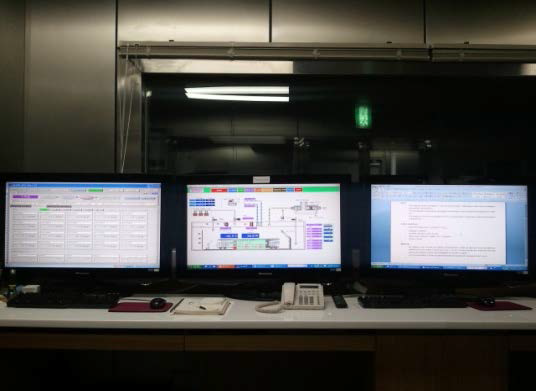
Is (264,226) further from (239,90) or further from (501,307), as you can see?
(501,307)

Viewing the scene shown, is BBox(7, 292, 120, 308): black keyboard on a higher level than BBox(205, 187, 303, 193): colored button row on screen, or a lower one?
lower

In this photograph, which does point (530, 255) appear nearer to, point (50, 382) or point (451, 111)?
→ point (451, 111)

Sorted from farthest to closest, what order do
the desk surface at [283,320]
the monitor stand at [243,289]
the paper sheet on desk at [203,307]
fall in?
the monitor stand at [243,289] → the paper sheet on desk at [203,307] → the desk surface at [283,320]

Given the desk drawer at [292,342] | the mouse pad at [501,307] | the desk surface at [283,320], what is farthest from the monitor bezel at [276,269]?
the mouse pad at [501,307]

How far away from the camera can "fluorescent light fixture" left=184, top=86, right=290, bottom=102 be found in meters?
2.04

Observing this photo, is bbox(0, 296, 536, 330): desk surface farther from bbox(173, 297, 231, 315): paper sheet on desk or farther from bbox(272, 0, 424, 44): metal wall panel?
bbox(272, 0, 424, 44): metal wall panel

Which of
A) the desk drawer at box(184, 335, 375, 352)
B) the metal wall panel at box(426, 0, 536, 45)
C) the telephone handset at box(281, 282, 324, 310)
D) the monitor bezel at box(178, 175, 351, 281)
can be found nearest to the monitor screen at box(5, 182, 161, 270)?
the monitor bezel at box(178, 175, 351, 281)

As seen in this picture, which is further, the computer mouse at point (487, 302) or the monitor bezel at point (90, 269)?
the monitor bezel at point (90, 269)

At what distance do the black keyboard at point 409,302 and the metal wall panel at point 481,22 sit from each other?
1307 mm

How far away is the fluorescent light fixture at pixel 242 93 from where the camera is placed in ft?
6.68

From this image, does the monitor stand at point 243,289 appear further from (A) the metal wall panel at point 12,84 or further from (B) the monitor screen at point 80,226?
(A) the metal wall panel at point 12,84

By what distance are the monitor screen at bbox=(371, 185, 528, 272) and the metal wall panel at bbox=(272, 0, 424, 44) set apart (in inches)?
33.4

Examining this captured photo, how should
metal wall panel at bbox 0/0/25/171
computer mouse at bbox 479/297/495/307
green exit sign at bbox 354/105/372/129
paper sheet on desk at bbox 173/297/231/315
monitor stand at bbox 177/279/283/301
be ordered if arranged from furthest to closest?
1. green exit sign at bbox 354/105/372/129
2. metal wall panel at bbox 0/0/25/171
3. monitor stand at bbox 177/279/283/301
4. computer mouse at bbox 479/297/495/307
5. paper sheet on desk at bbox 173/297/231/315

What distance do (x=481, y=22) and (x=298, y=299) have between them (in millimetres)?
1707
